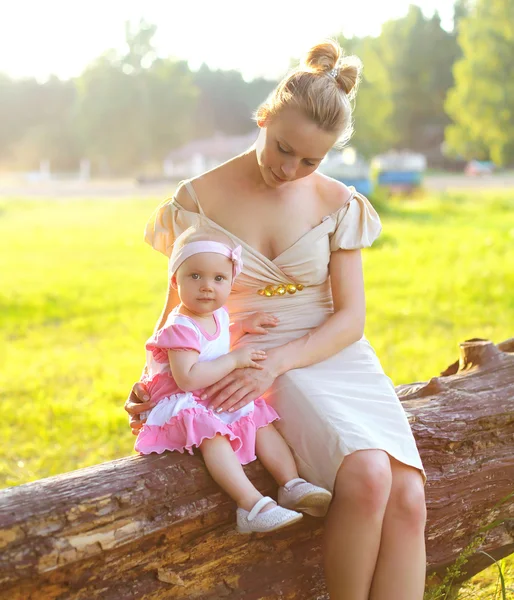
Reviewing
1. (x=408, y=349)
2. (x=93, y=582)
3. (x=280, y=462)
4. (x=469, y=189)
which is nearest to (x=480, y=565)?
(x=280, y=462)

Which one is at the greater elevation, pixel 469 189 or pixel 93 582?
pixel 469 189

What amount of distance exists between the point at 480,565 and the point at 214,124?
1401 inches

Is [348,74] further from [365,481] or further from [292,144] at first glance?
[365,481]

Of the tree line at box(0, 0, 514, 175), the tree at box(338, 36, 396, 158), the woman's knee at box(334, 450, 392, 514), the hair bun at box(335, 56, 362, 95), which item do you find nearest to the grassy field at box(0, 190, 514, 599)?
the woman's knee at box(334, 450, 392, 514)

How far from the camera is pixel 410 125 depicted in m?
32.5

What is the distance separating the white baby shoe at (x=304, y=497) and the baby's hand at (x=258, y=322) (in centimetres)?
56

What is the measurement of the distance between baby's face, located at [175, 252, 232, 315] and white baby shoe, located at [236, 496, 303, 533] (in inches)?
22.8

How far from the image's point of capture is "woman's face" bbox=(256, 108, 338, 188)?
2.28 meters

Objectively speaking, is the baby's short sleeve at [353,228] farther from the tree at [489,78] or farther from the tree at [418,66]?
the tree at [418,66]

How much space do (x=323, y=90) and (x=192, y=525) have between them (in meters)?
1.31

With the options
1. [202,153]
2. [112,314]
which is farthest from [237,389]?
[202,153]

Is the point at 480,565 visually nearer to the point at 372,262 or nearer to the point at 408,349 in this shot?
the point at 408,349

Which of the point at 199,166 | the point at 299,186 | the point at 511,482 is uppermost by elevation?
the point at 199,166

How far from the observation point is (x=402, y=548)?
2.10m
